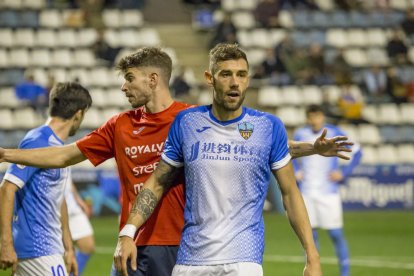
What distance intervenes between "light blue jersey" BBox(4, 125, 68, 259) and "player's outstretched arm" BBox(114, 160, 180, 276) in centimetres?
171

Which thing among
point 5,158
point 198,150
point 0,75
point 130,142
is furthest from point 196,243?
point 0,75

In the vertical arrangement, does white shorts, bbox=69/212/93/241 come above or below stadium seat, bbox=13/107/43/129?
above

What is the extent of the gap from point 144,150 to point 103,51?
2020 cm

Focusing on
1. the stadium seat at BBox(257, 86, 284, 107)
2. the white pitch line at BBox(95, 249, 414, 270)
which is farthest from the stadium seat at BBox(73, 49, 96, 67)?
the white pitch line at BBox(95, 249, 414, 270)

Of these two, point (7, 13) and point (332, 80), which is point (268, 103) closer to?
point (332, 80)

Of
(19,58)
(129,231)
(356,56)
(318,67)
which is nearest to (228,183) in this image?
(129,231)

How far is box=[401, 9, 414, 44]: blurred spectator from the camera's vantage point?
1190 inches

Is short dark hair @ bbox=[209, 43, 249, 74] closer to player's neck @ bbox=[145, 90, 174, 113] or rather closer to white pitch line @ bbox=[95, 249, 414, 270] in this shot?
player's neck @ bbox=[145, 90, 174, 113]

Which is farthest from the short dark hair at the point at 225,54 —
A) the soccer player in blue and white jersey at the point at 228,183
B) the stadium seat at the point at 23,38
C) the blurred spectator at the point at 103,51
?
the stadium seat at the point at 23,38

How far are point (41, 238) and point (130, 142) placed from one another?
1477mm

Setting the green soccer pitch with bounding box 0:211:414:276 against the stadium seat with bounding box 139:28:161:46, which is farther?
the stadium seat with bounding box 139:28:161:46

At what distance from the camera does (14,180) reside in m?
7.45

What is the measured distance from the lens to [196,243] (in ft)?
19.6

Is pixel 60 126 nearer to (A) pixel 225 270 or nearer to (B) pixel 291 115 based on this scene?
(A) pixel 225 270
